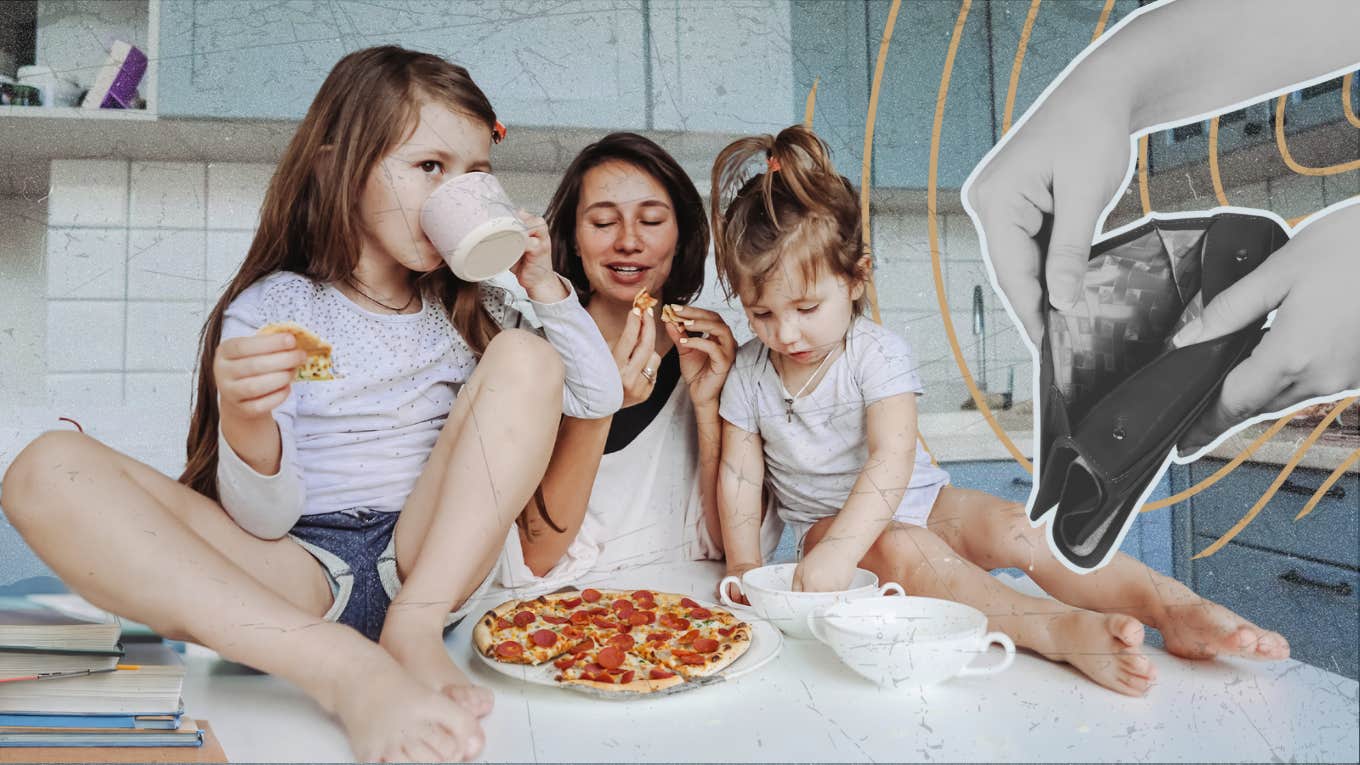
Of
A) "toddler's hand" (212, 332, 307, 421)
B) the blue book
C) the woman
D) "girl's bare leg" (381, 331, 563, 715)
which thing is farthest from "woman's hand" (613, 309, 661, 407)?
the blue book

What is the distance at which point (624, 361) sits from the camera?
876 mm

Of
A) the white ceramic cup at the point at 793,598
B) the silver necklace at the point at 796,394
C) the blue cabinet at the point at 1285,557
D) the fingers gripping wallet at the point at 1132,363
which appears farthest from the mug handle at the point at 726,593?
the blue cabinet at the point at 1285,557

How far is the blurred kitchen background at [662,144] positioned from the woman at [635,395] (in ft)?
0.11

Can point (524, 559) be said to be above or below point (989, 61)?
below

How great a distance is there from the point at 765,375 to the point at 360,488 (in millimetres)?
335

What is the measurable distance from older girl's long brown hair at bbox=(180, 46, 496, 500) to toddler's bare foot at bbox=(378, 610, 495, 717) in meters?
0.16

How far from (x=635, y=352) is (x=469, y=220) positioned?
0.82 ft

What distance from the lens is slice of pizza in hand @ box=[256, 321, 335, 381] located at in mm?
627

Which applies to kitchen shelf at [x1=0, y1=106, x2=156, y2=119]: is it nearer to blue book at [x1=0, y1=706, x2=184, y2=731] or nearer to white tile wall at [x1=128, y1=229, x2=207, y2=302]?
white tile wall at [x1=128, y1=229, x2=207, y2=302]

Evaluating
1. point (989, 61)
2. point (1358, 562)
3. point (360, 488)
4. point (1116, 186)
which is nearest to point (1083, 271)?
point (1116, 186)

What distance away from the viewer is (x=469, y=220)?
0.66 meters

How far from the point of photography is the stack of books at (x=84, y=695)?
0.61 metres

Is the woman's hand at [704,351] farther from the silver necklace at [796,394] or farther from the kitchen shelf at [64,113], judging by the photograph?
the kitchen shelf at [64,113]

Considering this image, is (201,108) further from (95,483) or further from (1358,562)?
(1358,562)
